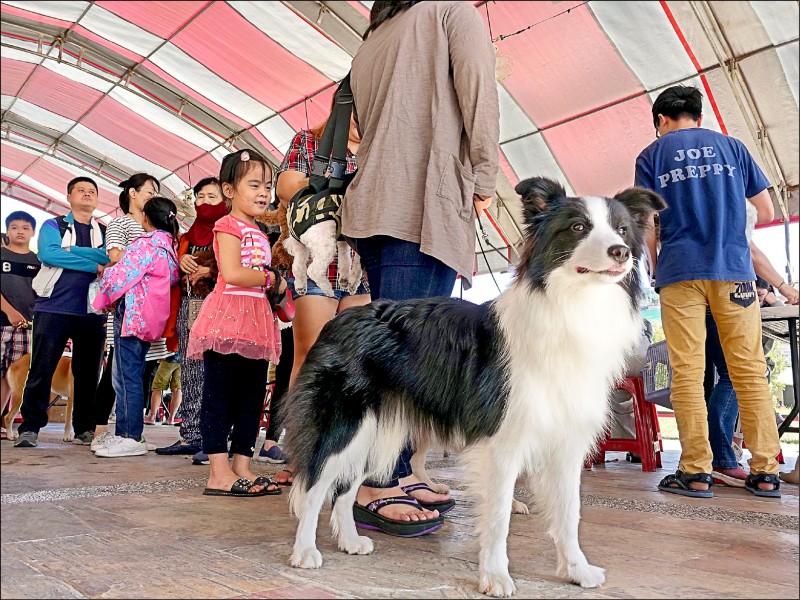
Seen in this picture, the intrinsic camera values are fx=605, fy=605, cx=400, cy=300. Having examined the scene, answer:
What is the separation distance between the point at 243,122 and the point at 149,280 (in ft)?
16.2

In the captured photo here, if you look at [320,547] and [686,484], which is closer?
[320,547]

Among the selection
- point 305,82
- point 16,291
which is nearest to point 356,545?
point 16,291

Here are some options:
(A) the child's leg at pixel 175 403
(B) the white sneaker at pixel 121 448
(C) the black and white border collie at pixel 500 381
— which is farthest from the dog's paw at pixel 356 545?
(A) the child's leg at pixel 175 403

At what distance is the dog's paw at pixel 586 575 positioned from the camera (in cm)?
Result: 157

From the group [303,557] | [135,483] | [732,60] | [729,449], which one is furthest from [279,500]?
[732,60]

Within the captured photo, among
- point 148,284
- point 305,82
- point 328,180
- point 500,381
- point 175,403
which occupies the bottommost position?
point 175,403

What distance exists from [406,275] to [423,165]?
1.35 feet

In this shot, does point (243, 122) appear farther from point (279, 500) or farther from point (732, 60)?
point (279, 500)

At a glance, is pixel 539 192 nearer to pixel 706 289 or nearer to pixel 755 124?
pixel 706 289

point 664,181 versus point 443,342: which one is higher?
point 664,181

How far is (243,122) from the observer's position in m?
8.46

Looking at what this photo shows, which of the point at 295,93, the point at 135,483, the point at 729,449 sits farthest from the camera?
the point at 295,93

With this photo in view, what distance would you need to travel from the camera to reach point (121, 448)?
13.7ft

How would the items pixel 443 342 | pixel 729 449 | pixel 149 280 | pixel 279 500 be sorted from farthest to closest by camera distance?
pixel 149 280 < pixel 729 449 < pixel 279 500 < pixel 443 342
